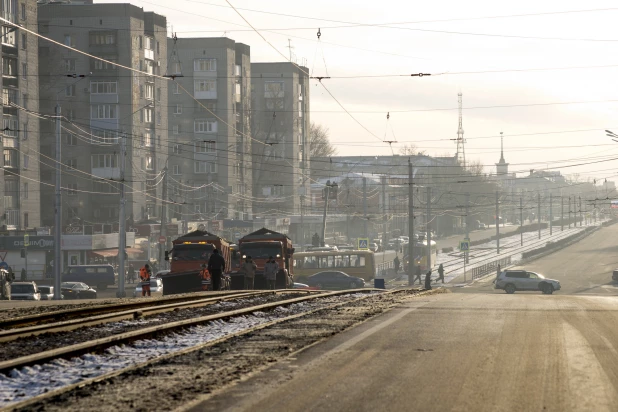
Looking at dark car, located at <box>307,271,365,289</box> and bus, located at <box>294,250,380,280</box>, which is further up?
bus, located at <box>294,250,380,280</box>

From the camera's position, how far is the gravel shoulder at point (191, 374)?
8.42m

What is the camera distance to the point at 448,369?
1062 centimetres

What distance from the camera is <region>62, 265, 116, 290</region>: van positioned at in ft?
218

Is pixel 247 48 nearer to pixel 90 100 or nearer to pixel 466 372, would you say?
pixel 90 100

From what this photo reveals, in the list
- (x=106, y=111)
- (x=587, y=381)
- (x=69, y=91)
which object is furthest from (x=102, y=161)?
(x=587, y=381)

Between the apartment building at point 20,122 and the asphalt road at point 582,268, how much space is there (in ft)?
121

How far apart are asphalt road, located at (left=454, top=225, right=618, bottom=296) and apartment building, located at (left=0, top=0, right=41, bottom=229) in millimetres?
36895

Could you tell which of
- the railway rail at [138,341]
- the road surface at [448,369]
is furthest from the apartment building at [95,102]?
the road surface at [448,369]

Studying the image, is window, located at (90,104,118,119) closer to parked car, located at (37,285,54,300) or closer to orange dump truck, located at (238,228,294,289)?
parked car, located at (37,285,54,300)

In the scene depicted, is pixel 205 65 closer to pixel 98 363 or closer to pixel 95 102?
pixel 95 102

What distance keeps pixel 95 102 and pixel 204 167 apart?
77.6 ft

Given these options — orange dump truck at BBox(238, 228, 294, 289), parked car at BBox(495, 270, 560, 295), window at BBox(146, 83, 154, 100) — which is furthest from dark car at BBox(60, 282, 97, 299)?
window at BBox(146, 83, 154, 100)

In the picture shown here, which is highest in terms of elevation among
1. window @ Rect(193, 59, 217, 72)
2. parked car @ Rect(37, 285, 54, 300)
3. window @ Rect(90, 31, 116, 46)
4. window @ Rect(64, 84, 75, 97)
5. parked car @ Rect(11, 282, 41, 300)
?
window @ Rect(193, 59, 217, 72)

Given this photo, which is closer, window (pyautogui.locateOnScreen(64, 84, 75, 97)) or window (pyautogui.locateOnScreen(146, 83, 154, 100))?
window (pyautogui.locateOnScreen(64, 84, 75, 97))
